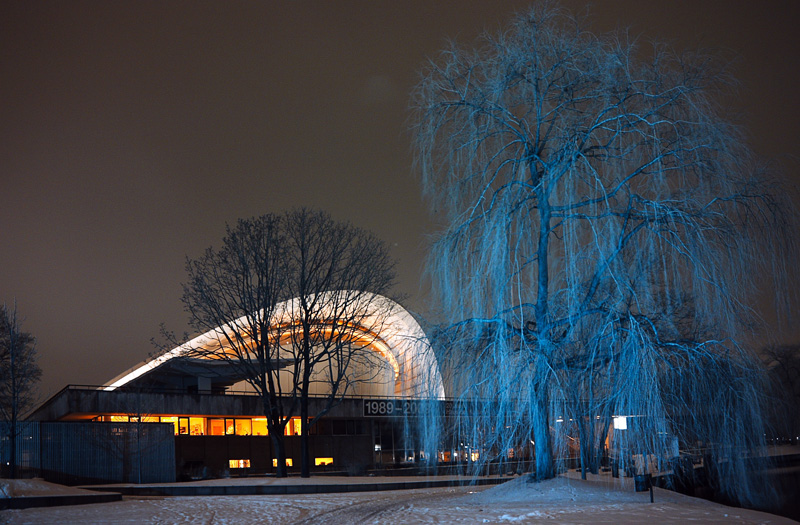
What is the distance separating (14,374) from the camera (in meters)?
25.5

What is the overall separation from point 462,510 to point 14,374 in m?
19.8

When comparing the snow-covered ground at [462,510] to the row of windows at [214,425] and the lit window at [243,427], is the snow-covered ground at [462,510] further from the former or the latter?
the lit window at [243,427]

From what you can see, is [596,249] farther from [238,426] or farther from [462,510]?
[238,426]

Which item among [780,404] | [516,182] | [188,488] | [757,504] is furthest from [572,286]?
[188,488]

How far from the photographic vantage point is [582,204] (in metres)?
12.8

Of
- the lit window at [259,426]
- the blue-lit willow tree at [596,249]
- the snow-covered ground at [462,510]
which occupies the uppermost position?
the blue-lit willow tree at [596,249]

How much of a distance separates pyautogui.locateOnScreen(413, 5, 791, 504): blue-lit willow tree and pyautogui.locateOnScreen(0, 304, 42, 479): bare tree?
60.8 ft

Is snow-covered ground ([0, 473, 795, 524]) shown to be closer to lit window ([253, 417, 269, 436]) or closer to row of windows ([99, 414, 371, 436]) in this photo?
row of windows ([99, 414, 371, 436])

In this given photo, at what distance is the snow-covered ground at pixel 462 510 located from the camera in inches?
448

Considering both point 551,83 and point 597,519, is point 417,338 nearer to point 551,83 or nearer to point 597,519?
point 597,519

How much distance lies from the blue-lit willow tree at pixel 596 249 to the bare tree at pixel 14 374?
60.8 ft

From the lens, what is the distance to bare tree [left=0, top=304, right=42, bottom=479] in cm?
2459

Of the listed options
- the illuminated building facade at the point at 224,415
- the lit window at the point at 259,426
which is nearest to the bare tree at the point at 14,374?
the illuminated building facade at the point at 224,415

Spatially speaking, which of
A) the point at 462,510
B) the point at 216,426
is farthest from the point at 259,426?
the point at 462,510
